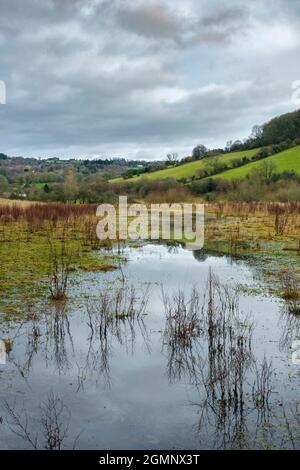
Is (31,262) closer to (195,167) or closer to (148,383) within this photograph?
(148,383)

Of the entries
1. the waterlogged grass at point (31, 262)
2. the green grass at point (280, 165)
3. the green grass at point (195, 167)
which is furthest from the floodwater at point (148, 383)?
the green grass at point (195, 167)

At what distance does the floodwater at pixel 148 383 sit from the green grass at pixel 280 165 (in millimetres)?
57549

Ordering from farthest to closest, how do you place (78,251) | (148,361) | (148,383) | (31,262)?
(78,251)
(31,262)
(148,361)
(148,383)

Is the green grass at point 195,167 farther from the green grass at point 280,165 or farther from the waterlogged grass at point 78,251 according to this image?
the waterlogged grass at point 78,251

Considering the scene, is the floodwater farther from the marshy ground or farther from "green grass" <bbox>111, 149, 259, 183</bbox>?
"green grass" <bbox>111, 149, 259, 183</bbox>

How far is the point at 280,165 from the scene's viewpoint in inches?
2685

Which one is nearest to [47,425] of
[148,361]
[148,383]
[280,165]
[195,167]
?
[148,383]

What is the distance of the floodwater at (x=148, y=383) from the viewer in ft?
18.1

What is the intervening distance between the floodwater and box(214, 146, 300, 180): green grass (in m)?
57.5

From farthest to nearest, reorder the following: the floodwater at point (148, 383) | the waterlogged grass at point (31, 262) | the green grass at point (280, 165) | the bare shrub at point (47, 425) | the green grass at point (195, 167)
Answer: the green grass at point (195, 167) < the green grass at point (280, 165) < the waterlogged grass at point (31, 262) < the floodwater at point (148, 383) < the bare shrub at point (47, 425)

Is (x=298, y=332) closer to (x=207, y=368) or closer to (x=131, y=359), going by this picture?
(x=207, y=368)

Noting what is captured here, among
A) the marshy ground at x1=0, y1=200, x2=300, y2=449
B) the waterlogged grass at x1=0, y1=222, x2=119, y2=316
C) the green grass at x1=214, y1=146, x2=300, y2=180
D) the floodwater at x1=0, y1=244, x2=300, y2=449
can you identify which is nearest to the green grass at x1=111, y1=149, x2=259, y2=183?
the green grass at x1=214, y1=146, x2=300, y2=180

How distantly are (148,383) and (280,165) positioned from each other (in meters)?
65.3
